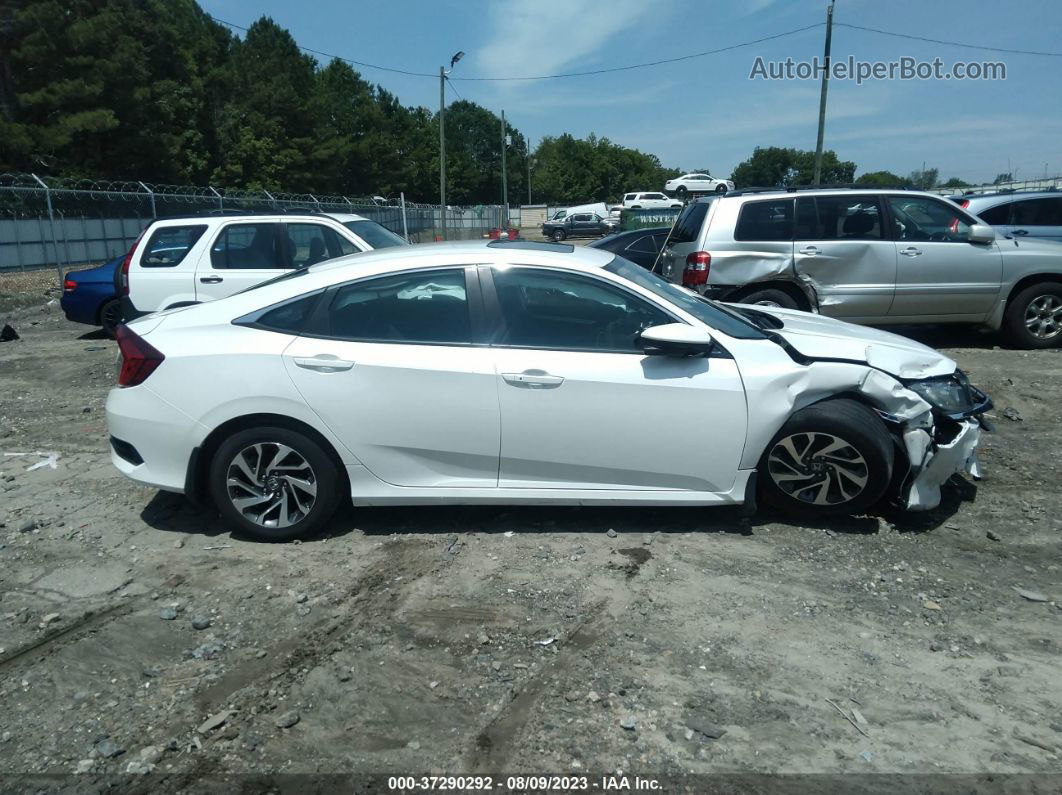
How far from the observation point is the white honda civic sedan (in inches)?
176

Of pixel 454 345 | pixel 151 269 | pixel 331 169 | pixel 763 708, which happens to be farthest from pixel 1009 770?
pixel 331 169

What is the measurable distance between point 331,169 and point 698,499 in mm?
60868

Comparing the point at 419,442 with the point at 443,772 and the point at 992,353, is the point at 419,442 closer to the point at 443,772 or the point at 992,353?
the point at 443,772

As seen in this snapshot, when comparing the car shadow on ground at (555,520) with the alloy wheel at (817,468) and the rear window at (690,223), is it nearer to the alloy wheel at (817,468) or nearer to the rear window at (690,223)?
the alloy wheel at (817,468)

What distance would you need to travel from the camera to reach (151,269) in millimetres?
9016

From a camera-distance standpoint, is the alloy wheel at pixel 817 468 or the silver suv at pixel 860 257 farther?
the silver suv at pixel 860 257

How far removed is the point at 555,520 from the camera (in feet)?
16.3

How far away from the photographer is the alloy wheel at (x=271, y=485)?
179 inches

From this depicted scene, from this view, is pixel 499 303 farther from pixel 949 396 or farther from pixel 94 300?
pixel 94 300

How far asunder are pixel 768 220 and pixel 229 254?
5876mm

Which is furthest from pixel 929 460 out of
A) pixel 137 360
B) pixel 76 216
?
pixel 76 216

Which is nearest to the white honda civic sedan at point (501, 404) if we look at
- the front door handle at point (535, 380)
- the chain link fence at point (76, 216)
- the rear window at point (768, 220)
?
the front door handle at point (535, 380)

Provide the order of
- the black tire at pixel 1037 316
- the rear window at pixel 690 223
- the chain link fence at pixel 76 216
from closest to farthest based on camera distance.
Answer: the rear window at pixel 690 223 → the black tire at pixel 1037 316 → the chain link fence at pixel 76 216

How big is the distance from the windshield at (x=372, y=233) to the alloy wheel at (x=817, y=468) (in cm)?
559
